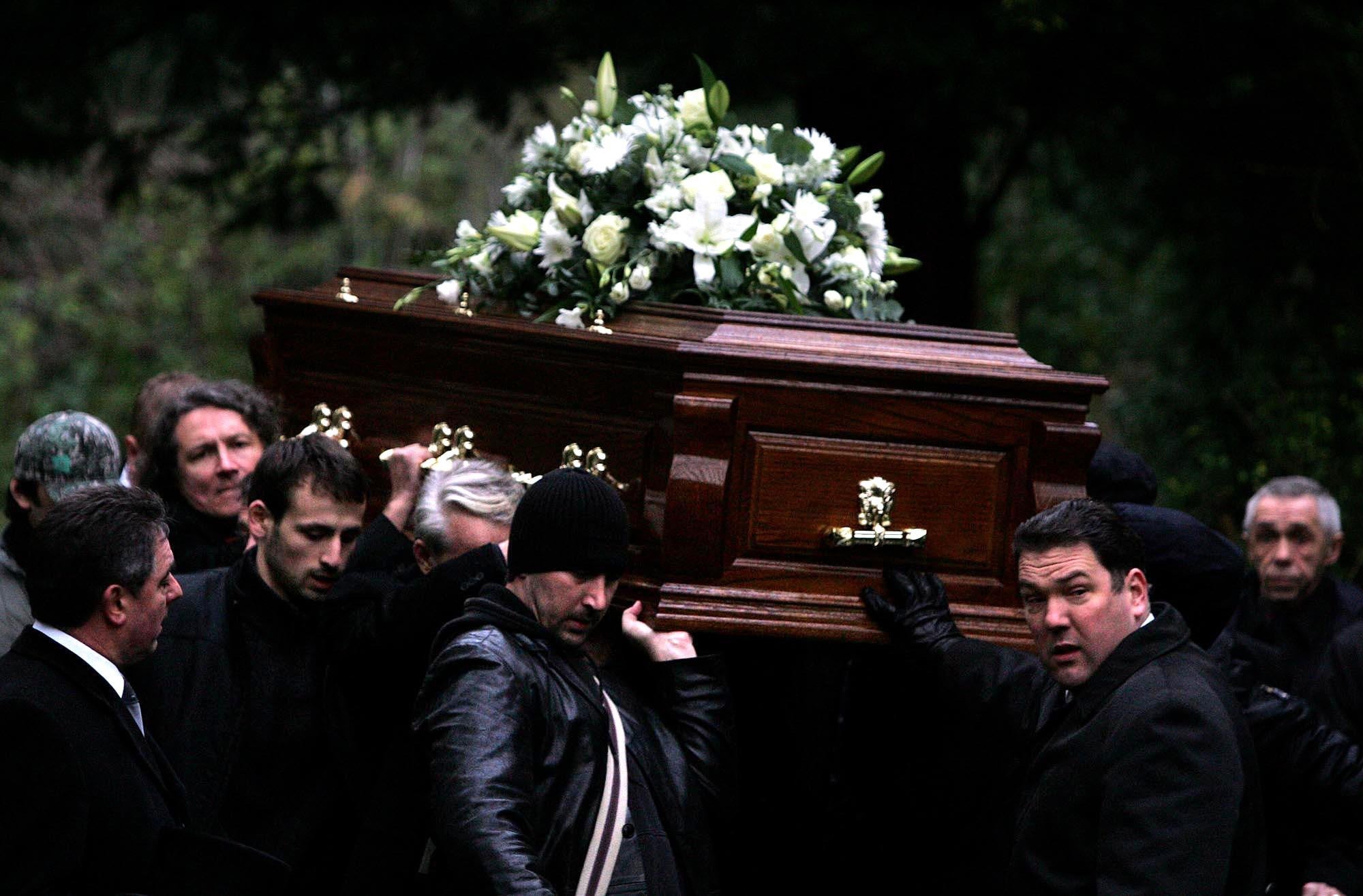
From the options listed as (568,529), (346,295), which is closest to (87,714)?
(568,529)

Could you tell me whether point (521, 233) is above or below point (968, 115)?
below

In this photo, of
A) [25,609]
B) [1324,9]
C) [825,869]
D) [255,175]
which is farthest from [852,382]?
[255,175]

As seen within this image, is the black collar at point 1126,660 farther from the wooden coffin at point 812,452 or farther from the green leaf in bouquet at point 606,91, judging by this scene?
the green leaf in bouquet at point 606,91

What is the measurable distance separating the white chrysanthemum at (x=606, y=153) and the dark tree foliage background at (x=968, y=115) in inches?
33.9

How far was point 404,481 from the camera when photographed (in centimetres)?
441

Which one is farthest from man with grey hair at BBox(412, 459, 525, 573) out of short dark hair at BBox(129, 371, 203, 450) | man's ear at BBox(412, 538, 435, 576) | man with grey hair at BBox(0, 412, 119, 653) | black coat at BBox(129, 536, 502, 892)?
short dark hair at BBox(129, 371, 203, 450)

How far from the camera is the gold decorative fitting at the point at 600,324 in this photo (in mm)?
4137

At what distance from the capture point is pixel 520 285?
177 inches

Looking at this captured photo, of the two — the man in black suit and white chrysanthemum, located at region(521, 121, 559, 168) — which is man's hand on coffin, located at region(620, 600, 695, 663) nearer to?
the man in black suit

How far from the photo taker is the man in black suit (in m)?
3.01

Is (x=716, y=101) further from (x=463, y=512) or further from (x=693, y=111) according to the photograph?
(x=463, y=512)

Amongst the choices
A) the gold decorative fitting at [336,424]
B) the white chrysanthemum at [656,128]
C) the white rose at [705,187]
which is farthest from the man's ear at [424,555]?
the white chrysanthemum at [656,128]

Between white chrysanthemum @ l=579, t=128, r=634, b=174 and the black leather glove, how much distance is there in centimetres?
118

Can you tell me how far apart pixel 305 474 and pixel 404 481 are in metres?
0.33
